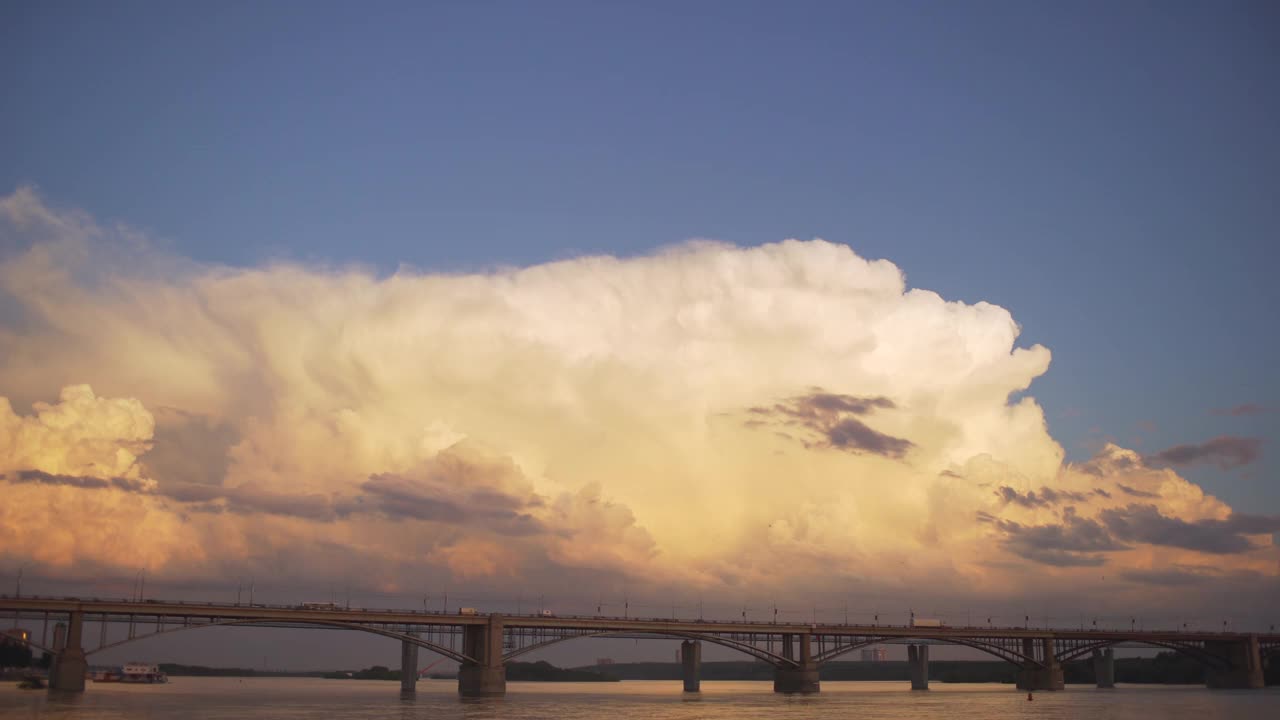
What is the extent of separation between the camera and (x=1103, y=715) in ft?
333

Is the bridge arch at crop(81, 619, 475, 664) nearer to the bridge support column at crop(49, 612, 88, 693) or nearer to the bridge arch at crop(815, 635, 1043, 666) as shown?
the bridge support column at crop(49, 612, 88, 693)

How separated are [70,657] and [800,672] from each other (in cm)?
10936

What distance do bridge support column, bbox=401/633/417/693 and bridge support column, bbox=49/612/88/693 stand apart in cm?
4918

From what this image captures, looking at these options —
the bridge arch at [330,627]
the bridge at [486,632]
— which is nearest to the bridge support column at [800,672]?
the bridge at [486,632]

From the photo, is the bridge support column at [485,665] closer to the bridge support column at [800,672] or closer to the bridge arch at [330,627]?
the bridge arch at [330,627]

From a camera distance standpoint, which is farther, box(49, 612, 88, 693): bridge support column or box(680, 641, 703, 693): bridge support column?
box(680, 641, 703, 693): bridge support column

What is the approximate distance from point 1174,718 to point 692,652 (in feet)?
306

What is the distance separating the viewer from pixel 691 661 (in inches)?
7136

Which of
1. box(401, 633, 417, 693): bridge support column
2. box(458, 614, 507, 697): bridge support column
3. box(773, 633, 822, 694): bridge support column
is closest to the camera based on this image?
box(458, 614, 507, 697): bridge support column

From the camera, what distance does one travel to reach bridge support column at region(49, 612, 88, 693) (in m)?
122

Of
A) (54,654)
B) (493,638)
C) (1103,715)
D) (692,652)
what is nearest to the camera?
(1103,715)

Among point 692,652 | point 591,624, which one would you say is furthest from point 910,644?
point 591,624

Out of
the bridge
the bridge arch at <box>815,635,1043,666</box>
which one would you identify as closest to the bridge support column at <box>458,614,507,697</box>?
the bridge

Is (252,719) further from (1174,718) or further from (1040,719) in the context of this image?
(1174,718)
